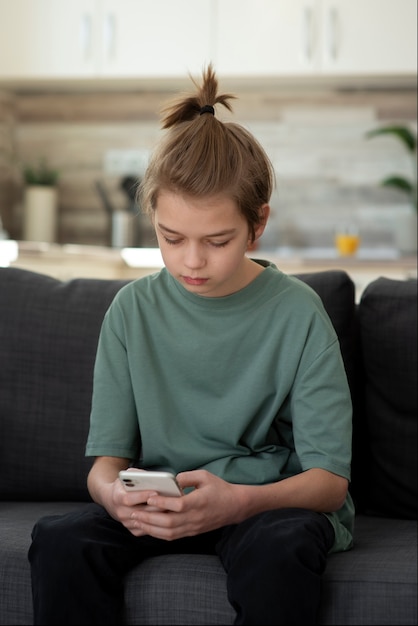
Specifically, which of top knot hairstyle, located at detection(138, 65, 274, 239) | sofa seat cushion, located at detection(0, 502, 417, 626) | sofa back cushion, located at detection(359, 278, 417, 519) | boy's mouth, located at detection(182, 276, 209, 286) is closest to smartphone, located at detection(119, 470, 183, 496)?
sofa seat cushion, located at detection(0, 502, 417, 626)

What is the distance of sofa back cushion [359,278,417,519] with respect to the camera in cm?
189

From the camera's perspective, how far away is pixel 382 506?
1.91 meters

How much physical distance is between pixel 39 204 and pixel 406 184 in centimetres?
181

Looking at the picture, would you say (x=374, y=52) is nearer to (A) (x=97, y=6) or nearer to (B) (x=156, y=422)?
(A) (x=97, y=6)

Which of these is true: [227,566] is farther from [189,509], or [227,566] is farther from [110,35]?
[110,35]

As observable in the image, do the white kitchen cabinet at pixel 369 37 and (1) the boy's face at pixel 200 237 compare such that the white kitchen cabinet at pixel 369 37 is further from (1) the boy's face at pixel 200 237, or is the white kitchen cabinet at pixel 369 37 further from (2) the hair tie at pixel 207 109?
(1) the boy's face at pixel 200 237

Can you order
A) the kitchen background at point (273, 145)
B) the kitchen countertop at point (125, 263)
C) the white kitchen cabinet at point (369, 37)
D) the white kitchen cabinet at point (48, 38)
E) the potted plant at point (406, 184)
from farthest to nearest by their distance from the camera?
the kitchen background at point (273, 145) < the white kitchen cabinet at point (48, 38) < the potted plant at point (406, 184) < the white kitchen cabinet at point (369, 37) < the kitchen countertop at point (125, 263)

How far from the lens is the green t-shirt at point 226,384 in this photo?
5.21ft

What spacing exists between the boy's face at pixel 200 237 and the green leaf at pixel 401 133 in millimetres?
3089

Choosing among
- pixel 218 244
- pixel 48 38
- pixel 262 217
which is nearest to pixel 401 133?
pixel 48 38

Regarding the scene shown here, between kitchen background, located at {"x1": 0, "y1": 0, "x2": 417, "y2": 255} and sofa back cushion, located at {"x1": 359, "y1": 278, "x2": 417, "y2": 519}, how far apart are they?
2805 mm

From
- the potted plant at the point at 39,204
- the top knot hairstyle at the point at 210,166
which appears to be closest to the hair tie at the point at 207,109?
the top knot hairstyle at the point at 210,166

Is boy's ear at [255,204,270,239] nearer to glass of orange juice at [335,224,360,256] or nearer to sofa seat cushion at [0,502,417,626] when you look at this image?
sofa seat cushion at [0,502,417,626]

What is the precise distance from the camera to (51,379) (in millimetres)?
1982
